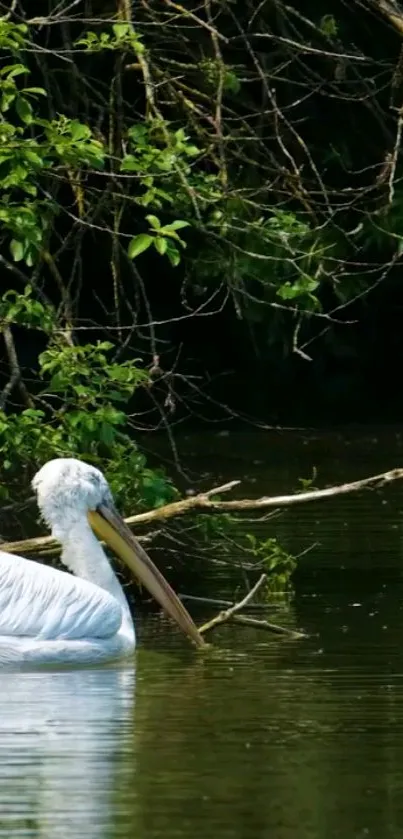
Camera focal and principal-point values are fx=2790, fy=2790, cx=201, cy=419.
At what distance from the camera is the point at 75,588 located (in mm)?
11133

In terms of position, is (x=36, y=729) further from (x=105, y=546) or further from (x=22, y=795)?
(x=105, y=546)

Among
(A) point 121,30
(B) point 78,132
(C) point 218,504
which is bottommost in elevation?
(C) point 218,504

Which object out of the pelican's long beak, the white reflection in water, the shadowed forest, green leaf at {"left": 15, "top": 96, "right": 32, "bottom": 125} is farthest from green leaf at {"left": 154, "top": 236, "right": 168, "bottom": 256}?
the white reflection in water

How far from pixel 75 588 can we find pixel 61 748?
2.67 metres

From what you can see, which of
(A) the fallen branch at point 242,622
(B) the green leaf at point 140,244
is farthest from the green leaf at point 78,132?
(A) the fallen branch at point 242,622

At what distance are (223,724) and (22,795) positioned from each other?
1.38 meters

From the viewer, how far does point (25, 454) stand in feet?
38.5

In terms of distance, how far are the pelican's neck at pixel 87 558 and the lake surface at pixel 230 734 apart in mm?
277

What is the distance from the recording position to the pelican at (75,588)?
35.8ft

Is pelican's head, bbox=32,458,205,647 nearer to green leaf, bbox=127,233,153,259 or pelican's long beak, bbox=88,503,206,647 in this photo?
pelican's long beak, bbox=88,503,206,647

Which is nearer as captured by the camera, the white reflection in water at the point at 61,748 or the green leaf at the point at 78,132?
the white reflection in water at the point at 61,748

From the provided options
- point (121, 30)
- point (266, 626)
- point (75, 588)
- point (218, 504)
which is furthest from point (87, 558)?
point (121, 30)

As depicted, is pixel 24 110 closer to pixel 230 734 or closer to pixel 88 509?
pixel 88 509

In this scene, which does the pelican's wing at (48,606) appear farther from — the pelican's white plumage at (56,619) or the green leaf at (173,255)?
the green leaf at (173,255)
